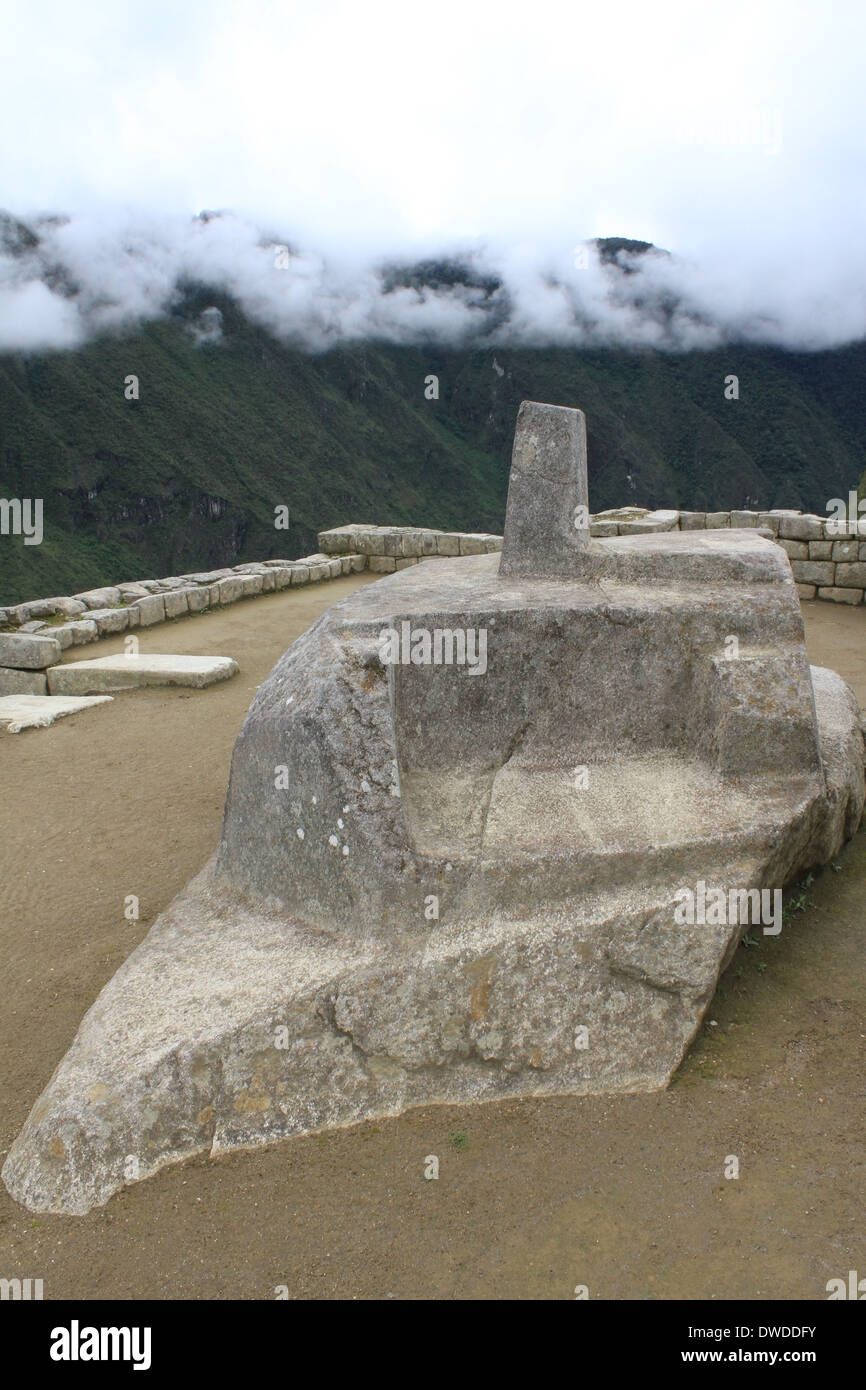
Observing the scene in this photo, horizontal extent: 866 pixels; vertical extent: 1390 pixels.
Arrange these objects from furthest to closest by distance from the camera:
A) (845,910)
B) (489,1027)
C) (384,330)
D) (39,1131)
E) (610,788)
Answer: (384,330), (845,910), (610,788), (489,1027), (39,1131)

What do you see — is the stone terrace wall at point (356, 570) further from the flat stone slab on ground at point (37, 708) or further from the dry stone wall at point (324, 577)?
the flat stone slab on ground at point (37, 708)

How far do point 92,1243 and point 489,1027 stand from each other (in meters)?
1.22

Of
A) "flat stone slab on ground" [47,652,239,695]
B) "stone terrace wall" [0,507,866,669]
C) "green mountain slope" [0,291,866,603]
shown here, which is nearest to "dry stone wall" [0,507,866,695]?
"stone terrace wall" [0,507,866,669]

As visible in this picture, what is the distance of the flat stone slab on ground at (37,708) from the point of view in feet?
22.1

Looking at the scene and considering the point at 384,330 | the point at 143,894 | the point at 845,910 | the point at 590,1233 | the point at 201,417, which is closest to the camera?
the point at 590,1233

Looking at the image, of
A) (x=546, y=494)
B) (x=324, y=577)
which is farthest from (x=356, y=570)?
(x=546, y=494)

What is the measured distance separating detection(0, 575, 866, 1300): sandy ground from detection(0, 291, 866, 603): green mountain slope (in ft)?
129

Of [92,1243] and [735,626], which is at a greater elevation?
[735,626]

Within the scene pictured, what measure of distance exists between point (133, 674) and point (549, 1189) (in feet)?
19.5

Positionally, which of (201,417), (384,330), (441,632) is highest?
(384,330)

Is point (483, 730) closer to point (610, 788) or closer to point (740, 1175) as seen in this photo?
point (610, 788)

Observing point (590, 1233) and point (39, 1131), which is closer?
point (590, 1233)

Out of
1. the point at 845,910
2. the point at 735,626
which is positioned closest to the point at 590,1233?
the point at 845,910

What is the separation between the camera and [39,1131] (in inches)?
109
